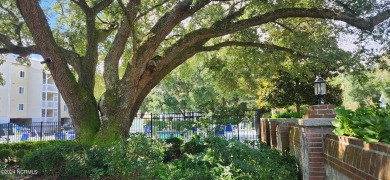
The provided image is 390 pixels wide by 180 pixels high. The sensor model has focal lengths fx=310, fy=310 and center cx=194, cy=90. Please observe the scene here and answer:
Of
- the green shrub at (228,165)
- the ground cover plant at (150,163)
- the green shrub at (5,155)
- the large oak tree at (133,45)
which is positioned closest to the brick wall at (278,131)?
the ground cover plant at (150,163)

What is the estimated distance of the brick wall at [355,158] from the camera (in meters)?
2.42

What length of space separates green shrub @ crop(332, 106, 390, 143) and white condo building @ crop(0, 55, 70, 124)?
116 ft

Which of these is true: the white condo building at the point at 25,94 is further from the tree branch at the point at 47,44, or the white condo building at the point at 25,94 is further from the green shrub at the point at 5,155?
the tree branch at the point at 47,44

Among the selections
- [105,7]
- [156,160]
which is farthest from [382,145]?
[105,7]

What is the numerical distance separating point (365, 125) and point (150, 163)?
310cm

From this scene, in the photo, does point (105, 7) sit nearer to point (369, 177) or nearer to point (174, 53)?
point (174, 53)

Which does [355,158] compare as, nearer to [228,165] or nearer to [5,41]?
[228,165]

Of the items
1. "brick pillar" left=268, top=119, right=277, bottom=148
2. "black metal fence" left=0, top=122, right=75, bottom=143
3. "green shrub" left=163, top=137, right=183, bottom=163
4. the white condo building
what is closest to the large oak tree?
"green shrub" left=163, top=137, right=183, bottom=163

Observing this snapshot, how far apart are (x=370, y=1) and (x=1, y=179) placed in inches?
327

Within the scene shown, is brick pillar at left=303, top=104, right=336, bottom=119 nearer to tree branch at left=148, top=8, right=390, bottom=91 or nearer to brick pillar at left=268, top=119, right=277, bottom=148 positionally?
tree branch at left=148, top=8, right=390, bottom=91

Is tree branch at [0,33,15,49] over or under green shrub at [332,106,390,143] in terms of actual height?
over

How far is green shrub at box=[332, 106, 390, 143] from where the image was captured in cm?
275

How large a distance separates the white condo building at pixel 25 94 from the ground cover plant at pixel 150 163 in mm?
30844

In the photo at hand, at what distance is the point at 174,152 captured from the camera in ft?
31.6
